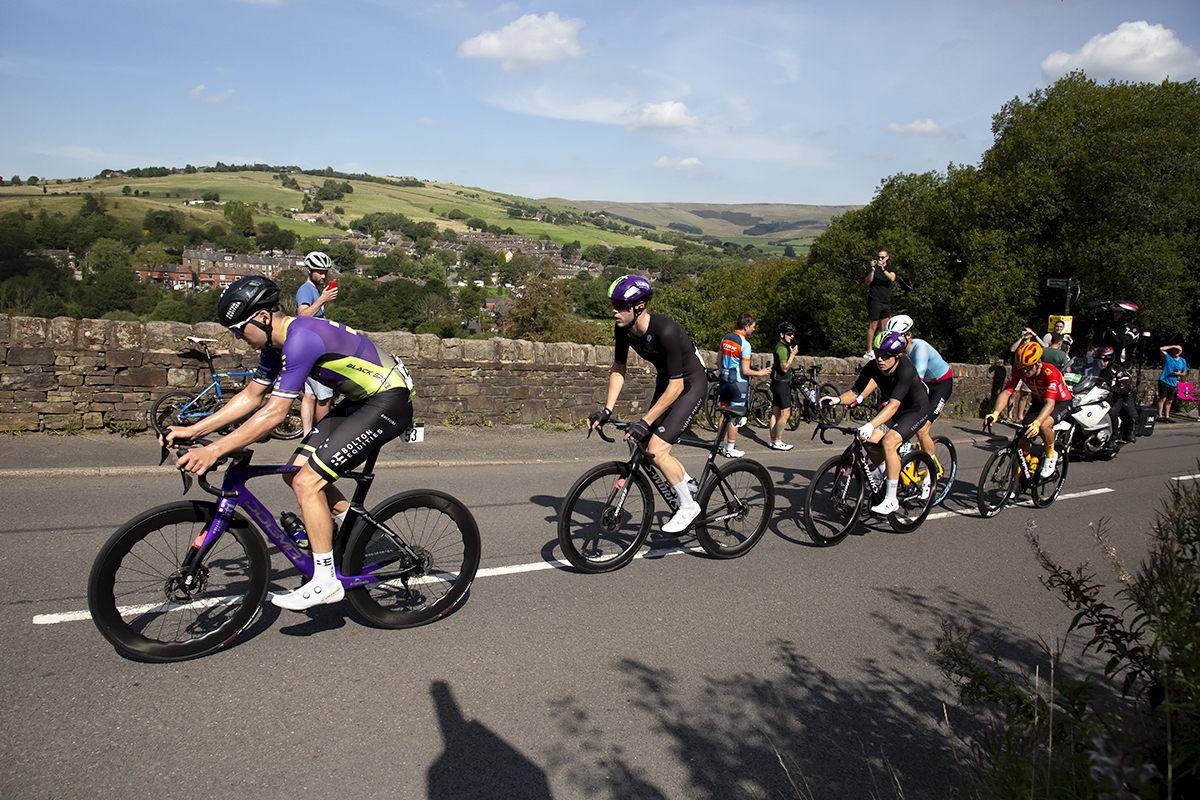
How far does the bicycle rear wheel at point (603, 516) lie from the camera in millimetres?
4840

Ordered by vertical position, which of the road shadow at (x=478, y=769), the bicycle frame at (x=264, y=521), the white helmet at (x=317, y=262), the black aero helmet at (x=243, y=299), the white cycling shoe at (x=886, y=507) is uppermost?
the white helmet at (x=317, y=262)

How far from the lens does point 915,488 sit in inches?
270

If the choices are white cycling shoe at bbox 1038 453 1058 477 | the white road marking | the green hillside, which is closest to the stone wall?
the white road marking

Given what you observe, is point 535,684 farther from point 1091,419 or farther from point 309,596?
point 1091,419

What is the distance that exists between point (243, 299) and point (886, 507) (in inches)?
222

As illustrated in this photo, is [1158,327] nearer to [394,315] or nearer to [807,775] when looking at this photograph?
[394,315]

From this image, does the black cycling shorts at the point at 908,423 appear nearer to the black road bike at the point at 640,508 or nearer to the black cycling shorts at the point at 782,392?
the black road bike at the point at 640,508

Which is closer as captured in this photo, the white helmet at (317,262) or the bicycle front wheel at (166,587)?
the bicycle front wheel at (166,587)

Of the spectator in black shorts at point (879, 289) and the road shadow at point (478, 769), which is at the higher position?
the spectator in black shorts at point (879, 289)

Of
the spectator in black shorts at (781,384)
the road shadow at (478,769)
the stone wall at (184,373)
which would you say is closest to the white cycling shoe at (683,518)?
the road shadow at (478,769)

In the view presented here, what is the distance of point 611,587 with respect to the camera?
15.8 ft

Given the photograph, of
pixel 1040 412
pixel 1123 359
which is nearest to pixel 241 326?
pixel 1040 412

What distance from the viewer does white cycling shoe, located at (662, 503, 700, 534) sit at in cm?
515

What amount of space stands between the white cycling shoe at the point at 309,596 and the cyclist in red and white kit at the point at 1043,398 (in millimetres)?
7307
